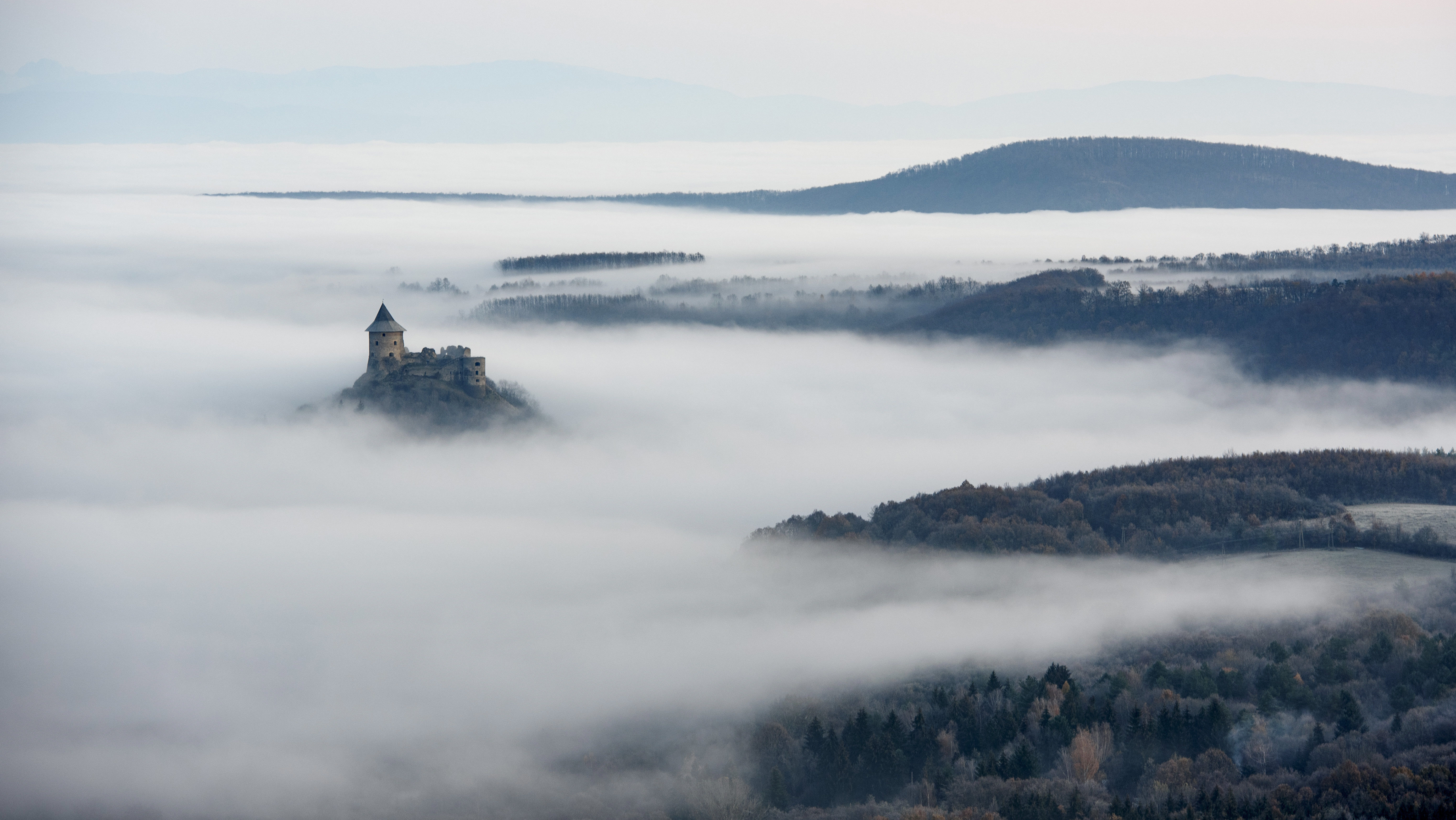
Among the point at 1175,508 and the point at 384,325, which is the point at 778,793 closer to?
→ the point at 1175,508

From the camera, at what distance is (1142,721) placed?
192 ft

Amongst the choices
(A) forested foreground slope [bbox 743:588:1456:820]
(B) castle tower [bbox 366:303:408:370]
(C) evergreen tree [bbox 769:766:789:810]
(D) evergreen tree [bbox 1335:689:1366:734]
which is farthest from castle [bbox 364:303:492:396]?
(D) evergreen tree [bbox 1335:689:1366:734]

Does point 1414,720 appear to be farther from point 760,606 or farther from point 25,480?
point 25,480

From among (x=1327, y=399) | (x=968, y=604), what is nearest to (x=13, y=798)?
(x=968, y=604)

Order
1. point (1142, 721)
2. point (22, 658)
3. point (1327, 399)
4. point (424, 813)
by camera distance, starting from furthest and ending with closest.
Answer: point (1327, 399) < point (22, 658) < point (424, 813) < point (1142, 721)

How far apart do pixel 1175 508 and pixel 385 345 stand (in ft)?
236

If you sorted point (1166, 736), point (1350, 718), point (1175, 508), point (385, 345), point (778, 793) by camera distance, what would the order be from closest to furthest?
point (1350, 718), point (1166, 736), point (778, 793), point (1175, 508), point (385, 345)

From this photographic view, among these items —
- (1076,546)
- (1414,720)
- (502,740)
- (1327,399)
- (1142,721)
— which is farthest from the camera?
(1327,399)

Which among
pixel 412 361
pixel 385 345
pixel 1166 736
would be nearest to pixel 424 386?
pixel 412 361

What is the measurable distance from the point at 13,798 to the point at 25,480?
111m

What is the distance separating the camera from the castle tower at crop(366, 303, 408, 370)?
132750 millimetres

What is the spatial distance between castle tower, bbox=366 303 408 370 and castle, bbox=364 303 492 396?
0.02m

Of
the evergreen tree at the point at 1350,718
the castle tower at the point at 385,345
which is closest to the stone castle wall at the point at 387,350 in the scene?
the castle tower at the point at 385,345

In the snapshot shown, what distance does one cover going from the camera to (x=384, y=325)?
134000mm
